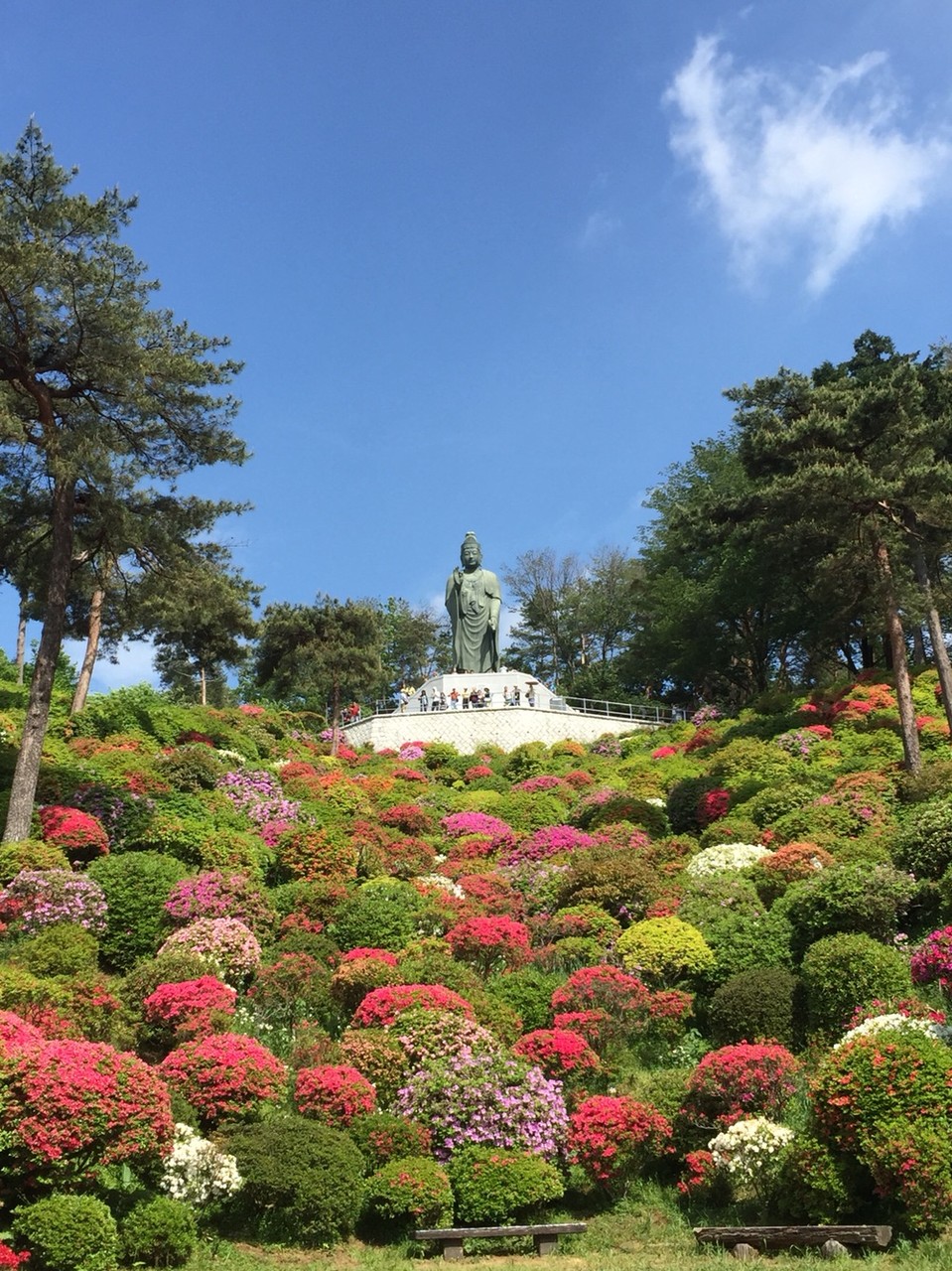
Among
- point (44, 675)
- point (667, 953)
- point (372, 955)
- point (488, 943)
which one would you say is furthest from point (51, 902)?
point (667, 953)

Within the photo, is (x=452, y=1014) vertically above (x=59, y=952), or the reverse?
(x=59, y=952)

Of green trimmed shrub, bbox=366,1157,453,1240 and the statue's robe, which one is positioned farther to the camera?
the statue's robe

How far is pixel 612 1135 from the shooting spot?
Answer: 998 cm

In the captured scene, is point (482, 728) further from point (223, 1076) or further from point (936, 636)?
point (223, 1076)

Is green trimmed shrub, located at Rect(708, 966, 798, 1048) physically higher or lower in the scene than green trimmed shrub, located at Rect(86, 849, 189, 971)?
lower

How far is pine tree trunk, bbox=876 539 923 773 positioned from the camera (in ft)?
66.9

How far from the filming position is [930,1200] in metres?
8.52

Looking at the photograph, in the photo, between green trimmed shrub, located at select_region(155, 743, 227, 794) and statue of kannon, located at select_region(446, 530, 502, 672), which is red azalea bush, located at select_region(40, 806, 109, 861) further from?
statue of kannon, located at select_region(446, 530, 502, 672)

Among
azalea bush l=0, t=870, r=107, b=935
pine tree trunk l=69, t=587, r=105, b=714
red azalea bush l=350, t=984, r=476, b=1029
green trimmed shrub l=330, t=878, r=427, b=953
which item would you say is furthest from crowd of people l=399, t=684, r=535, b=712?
red azalea bush l=350, t=984, r=476, b=1029

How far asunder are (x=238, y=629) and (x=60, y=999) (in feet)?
66.4

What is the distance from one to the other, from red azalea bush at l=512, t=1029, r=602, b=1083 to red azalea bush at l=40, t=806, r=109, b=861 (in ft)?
24.6

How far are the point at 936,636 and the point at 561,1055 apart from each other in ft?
45.2

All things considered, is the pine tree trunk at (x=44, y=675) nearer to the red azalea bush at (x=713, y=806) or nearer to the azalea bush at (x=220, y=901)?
the azalea bush at (x=220, y=901)

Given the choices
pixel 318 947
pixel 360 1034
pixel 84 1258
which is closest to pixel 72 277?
pixel 318 947
